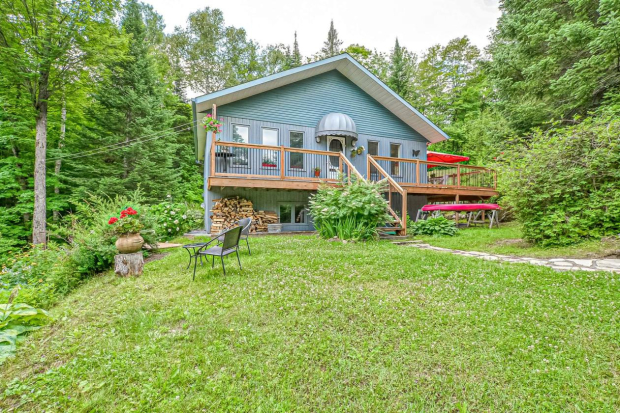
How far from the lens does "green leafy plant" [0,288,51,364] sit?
2543mm

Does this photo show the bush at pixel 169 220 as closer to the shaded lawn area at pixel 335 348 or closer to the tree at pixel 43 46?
the shaded lawn area at pixel 335 348

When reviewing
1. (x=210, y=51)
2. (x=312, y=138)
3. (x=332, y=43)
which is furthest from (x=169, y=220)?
(x=332, y=43)

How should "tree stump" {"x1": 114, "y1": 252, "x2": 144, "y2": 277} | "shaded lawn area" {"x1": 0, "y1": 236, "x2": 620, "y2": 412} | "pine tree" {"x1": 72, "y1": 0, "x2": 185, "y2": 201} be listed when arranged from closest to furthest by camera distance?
1. "shaded lawn area" {"x1": 0, "y1": 236, "x2": 620, "y2": 412}
2. "tree stump" {"x1": 114, "y1": 252, "x2": 144, "y2": 277}
3. "pine tree" {"x1": 72, "y1": 0, "x2": 185, "y2": 201}

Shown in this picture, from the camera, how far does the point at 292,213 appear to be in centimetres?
1112

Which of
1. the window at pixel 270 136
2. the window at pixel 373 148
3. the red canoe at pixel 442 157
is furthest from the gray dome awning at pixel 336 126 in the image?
the red canoe at pixel 442 157

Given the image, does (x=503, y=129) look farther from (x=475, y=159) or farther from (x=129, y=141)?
(x=129, y=141)

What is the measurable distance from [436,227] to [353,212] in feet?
9.86

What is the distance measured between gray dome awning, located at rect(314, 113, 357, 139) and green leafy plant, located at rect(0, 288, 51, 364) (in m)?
9.70

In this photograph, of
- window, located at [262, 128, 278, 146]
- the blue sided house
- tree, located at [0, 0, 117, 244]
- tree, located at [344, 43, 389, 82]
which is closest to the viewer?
the blue sided house

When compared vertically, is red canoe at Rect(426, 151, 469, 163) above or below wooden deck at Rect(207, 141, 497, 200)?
above

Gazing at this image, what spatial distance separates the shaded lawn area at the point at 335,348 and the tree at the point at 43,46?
37.6ft

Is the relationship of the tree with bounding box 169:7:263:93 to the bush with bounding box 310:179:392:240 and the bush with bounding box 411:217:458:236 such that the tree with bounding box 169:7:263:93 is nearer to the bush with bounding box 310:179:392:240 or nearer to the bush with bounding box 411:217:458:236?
the bush with bounding box 310:179:392:240

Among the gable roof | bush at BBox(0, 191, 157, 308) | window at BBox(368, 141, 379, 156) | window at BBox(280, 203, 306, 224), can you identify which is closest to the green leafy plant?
bush at BBox(0, 191, 157, 308)

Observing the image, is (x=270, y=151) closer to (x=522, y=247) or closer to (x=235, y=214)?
(x=235, y=214)
